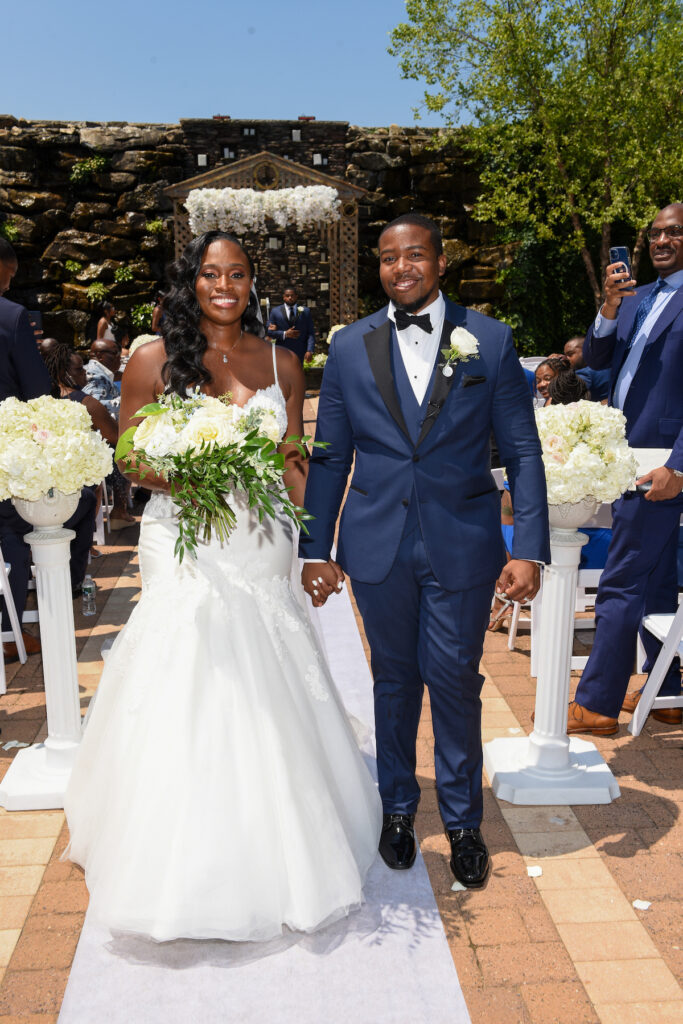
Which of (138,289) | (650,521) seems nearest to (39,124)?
(138,289)

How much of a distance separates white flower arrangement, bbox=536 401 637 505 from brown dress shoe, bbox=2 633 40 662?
375 centimetres

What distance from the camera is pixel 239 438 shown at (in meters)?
2.99

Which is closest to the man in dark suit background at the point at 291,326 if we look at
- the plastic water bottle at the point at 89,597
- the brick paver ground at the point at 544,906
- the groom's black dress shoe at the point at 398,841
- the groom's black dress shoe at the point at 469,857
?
the plastic water bottle at the point at 89,597

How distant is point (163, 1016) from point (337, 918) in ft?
2.11

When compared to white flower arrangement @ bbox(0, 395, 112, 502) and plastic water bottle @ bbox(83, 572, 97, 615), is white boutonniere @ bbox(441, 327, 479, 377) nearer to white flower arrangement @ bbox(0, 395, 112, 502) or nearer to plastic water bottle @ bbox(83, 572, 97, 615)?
white flower arrangement @ bbox(0, 395, 112, 502)

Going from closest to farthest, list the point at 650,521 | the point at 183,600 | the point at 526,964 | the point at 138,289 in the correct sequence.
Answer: the point at 526,964 → the point at 183,600 → the point at 650,521 → the point at 138,289

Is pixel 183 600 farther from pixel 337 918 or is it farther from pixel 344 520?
pixel 337 918

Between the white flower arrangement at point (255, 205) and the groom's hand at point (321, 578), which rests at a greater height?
the white flower arrangement at point (255, 205)

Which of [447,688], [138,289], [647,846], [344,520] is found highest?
[138,289]

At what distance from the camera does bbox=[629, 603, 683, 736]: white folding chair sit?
4188mm

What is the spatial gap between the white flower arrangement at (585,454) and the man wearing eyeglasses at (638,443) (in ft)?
1.30

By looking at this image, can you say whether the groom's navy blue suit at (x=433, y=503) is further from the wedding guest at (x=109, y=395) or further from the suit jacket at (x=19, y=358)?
the wedding guest at (x=109, y=395)

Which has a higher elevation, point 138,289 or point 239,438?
point 138,289

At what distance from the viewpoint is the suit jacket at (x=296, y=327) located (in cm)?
1777
